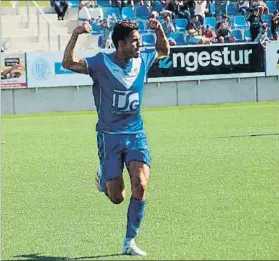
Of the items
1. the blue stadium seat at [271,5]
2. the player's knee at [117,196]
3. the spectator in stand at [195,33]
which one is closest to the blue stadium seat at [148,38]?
the spectator in stand at [195,33]

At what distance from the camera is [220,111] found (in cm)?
2458

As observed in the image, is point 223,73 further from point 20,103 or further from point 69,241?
point 69,241

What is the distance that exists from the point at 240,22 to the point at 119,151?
25.5 metres

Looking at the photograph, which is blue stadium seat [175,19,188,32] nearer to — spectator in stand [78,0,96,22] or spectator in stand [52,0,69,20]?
spectator in stand [78,0,96,22]

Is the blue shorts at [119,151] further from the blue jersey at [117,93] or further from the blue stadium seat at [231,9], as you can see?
the blue stadium seat at [231,9]

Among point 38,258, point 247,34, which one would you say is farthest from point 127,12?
point 38,258

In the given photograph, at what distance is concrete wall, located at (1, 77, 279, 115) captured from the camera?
27203mm

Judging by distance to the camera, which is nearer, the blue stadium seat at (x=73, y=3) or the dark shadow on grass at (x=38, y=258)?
the dark shadow on grass at (x=38, y=258)

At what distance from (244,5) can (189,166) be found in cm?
2125

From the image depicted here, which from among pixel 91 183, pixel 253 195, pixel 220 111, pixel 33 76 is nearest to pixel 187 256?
pixel 253 195

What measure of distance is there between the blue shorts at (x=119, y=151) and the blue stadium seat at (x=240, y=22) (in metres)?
25.0

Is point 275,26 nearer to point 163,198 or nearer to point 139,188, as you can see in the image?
point 163,198

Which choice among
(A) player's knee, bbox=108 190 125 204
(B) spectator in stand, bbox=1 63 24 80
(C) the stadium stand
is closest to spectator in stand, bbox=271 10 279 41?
(C) the stadium stand

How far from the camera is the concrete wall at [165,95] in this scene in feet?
89.2
